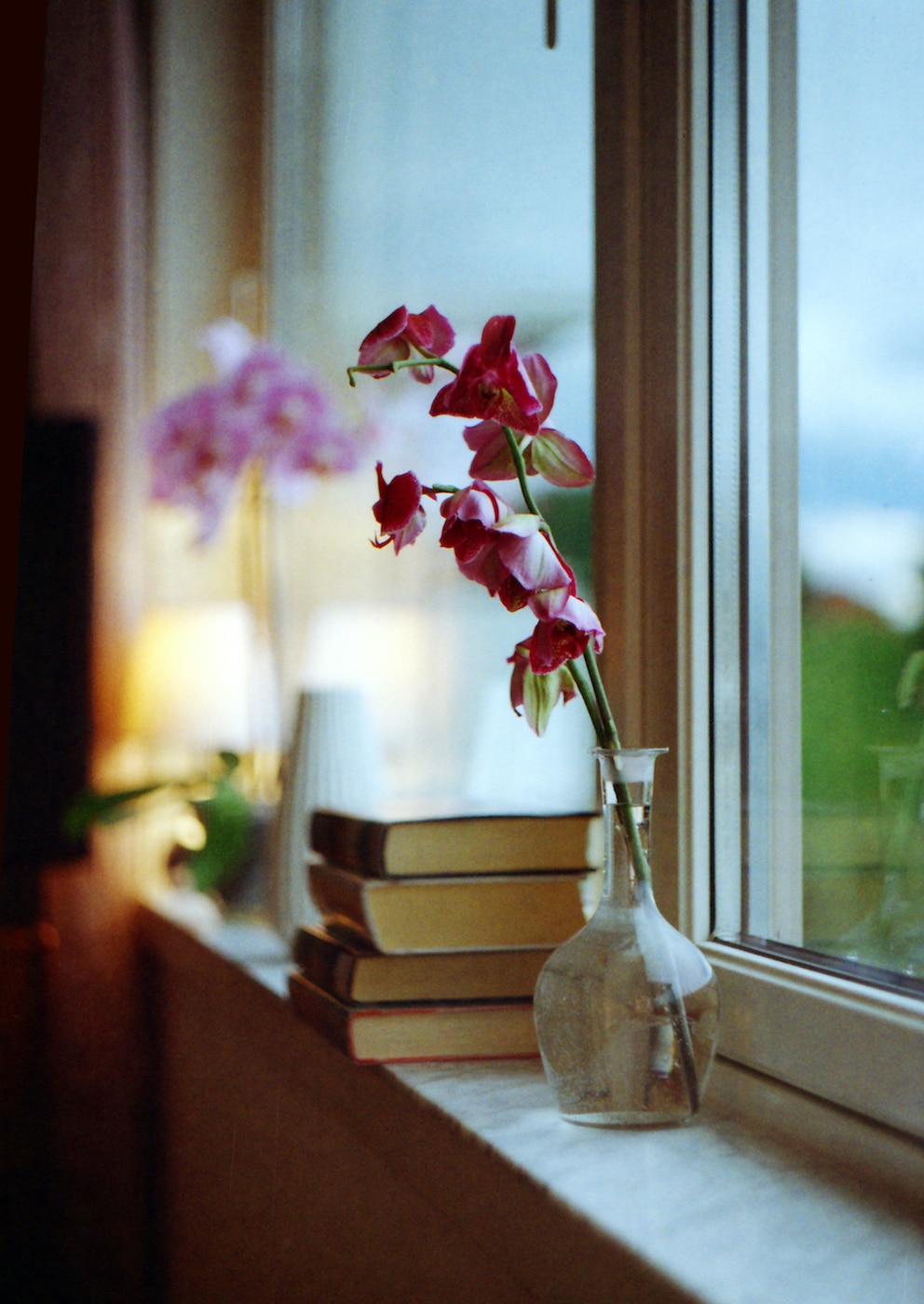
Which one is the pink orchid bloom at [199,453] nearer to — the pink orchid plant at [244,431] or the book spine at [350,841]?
the pink orchid plant at [244,431]

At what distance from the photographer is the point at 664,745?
2.27 ft

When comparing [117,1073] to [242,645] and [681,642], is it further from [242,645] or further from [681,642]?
[681,642]

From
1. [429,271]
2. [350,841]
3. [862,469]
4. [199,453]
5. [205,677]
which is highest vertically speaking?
[429,271]

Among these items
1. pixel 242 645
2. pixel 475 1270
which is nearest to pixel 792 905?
pixel 475 1270

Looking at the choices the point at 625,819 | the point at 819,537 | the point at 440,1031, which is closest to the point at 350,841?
the point at 440,1031

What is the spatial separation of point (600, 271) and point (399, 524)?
31 centimetres

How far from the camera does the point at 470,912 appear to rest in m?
0.71

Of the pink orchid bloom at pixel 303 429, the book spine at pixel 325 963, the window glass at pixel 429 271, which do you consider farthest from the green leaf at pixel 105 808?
the book spine at pixel 325 963

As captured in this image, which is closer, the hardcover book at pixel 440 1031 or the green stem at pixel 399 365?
the green stem at pixel 399 365

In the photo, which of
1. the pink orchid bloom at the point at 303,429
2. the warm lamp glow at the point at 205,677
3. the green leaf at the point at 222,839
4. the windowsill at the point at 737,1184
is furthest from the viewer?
the warm lamp glow at the point at 205,677

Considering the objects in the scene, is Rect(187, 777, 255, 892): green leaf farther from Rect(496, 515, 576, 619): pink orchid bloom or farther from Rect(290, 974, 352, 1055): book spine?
Rect(496, 515, 576, 619): pink orchid bloom

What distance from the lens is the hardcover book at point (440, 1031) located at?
0.69m

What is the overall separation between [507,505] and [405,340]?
118 mm

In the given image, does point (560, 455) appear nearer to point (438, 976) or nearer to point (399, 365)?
point (399, 365)
